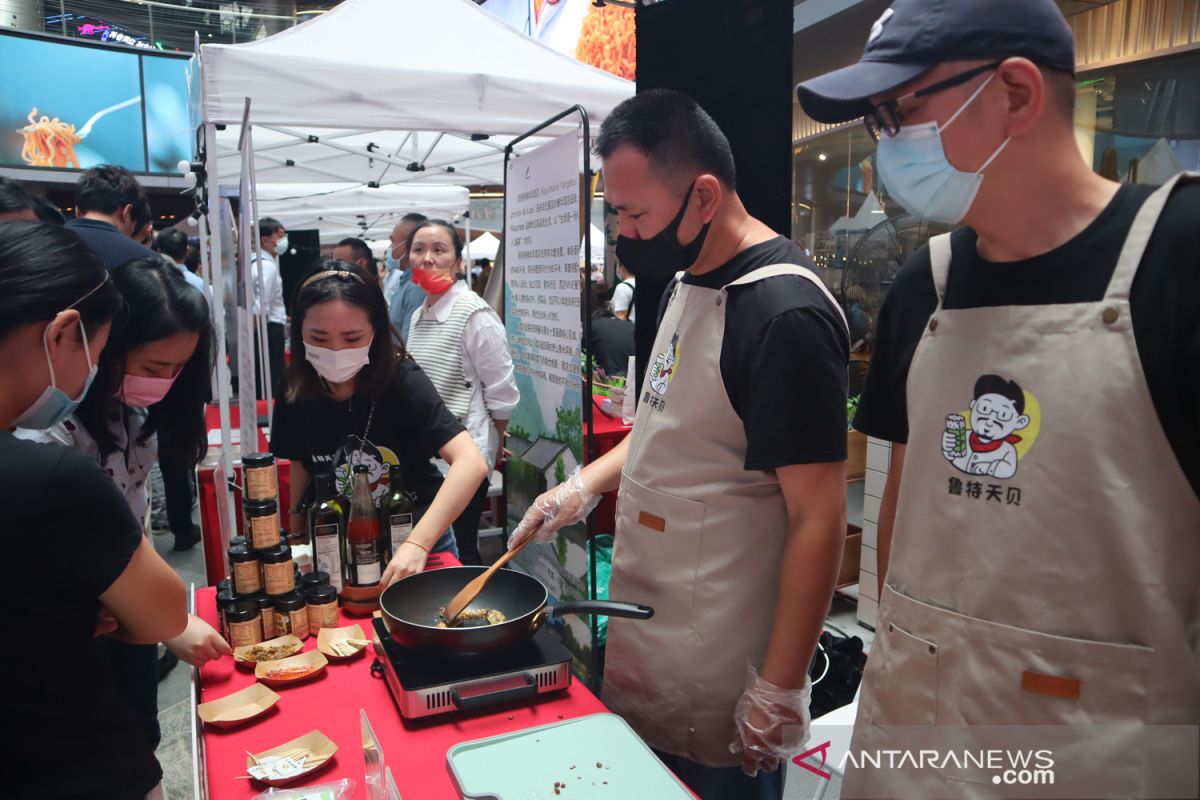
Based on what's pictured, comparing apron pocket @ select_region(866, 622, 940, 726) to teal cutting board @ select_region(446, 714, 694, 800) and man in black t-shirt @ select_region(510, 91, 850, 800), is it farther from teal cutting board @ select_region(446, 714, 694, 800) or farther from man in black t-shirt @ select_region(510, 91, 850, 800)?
teal cutting board @ select_region(446, 714, 694, 800)

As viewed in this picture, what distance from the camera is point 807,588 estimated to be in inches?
52.3

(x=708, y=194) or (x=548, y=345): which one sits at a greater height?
(x=708, y=194)

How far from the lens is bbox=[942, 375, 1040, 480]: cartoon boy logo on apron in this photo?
956mm

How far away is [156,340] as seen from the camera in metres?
1.83

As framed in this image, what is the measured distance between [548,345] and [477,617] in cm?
148

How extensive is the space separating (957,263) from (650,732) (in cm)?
109

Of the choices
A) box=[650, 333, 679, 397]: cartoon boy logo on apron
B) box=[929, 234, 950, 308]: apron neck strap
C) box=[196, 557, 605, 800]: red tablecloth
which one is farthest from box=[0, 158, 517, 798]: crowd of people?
box=[929, 234, 950, 308]: apron neck strap

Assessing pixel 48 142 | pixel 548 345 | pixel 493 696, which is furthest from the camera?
pixel 48 142

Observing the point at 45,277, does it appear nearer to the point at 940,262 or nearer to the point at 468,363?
the point at 940,262

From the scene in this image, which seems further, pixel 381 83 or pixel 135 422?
pixel 381 83

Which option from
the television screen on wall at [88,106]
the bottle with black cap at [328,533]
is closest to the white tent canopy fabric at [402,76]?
the bottle with black cap at [328,533]

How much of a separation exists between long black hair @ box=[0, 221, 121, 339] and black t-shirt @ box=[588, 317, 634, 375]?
174 inches

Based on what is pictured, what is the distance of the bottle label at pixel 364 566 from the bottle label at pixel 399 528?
9 cm

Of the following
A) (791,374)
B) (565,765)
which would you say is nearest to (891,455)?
(791,374)
